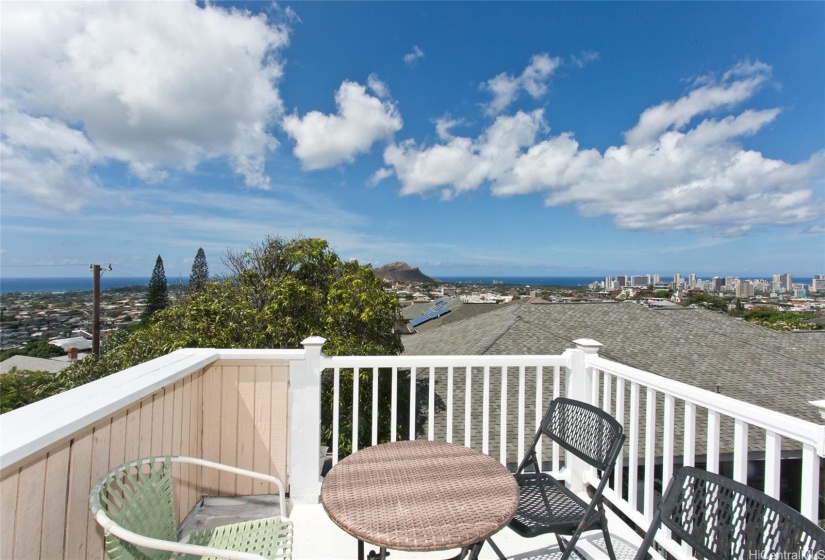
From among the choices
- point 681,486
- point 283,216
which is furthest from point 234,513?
point 283,216

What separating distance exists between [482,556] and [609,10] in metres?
11.4

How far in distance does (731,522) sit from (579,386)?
1.84 metres

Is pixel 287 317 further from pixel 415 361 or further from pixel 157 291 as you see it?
pixel 157 291

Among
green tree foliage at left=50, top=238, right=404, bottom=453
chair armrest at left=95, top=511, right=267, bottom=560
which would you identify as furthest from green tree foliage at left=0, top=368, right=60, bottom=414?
chair armrest at left=95, top=511, right=267, bottom=560

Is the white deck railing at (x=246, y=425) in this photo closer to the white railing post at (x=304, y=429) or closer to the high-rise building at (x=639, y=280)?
the white railing post at (x=304, y=429)

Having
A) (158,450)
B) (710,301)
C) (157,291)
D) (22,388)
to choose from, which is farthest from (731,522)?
(157,291)

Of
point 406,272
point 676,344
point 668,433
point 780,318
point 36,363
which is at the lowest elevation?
point 36,363

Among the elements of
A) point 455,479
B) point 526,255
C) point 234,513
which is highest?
point 526,255

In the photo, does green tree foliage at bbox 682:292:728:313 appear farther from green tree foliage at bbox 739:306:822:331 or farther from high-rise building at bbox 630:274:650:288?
high-rise building at bbox 630:274:650:288

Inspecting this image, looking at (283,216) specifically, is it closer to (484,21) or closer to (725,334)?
(484,21)

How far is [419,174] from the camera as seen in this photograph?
2172 cm

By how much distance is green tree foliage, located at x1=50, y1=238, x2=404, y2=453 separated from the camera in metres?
7.04

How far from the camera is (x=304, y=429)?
9.29 ft

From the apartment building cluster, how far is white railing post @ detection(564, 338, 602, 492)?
21058 millimetres
